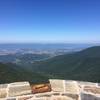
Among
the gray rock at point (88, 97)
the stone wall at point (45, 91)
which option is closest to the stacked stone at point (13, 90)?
the stone wall at point (45, 91)

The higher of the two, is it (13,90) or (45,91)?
(13,90)

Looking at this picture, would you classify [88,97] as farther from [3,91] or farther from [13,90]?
[3,91]

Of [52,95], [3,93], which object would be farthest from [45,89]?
[3,93]

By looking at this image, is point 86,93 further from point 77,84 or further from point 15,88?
point 15,88

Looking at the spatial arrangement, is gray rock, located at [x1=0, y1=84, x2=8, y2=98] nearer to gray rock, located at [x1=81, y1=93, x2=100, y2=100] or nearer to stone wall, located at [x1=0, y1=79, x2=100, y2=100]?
stone wall, located at [x1=0, y1=79, x2=100, y2=100]

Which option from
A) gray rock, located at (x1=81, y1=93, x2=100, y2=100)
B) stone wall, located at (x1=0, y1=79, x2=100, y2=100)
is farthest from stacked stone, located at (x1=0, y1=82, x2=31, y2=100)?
gray rock, located at (x1=81, y1=93, x2=100, y2=100)

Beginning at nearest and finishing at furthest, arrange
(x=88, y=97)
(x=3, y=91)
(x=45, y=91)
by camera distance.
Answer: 1. (x=88, y=97)
2. (x=3, y=91)
3. (x=45, y=91)

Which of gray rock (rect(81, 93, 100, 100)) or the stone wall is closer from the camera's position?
gray rock (rect(81, 93, 100, 100))

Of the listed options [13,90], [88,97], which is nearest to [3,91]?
[13,90]

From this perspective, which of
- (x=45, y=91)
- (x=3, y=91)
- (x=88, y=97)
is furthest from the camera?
(x=45, y=91)

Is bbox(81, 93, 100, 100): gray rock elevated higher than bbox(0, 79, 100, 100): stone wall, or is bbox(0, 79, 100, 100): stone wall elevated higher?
bbox(81, 93, 100, 100): gray rock

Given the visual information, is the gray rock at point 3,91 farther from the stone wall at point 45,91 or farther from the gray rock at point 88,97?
the gray rock at point 88,97
